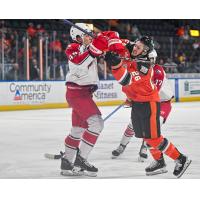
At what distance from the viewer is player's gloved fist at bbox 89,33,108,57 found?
15.2ft

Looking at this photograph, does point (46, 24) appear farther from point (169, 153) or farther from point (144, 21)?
point (169, 153)

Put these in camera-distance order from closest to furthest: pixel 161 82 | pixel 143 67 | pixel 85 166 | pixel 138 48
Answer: pixel 143 67 < pixel 138 48 < pixel 85 166 < pixel 161 82

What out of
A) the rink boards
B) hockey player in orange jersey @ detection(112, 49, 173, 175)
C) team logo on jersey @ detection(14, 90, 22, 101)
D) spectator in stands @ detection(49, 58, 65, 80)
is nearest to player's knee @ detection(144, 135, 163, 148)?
hockey player in orange jersey @ detection(112, 49, 173, 175)

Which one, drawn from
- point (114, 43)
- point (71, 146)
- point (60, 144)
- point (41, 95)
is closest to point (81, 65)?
point (114, 43)

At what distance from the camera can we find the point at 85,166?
4.93m

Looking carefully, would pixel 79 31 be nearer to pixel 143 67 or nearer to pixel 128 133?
pixel 143 67

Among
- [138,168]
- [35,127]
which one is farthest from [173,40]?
[138,168]

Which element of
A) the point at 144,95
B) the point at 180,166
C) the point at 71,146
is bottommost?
the point at 180,166

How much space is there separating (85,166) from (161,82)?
1.12 m

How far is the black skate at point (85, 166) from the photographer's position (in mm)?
4910

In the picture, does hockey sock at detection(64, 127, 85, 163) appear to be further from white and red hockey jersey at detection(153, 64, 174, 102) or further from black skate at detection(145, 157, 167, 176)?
white and red hockey jersey at detection(153, 64, 174, 102)

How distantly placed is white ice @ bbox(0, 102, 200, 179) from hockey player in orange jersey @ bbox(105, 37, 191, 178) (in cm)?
32
